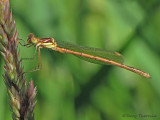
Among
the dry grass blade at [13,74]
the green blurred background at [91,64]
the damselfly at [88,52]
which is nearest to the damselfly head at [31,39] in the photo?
the damselfly at [88,52]

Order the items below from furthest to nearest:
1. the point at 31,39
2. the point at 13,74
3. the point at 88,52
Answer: the point at 88,52
the point at 31,39
the point at 13,74

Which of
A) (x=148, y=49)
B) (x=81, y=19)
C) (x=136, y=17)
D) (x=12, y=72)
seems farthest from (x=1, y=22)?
(x=136, y=17)

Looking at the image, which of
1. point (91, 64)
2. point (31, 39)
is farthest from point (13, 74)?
point (91, 64)

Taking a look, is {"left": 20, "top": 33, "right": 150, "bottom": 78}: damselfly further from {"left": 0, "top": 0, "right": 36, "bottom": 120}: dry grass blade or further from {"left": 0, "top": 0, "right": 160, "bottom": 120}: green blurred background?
{"left": 0, "top": 0, "right": 36, "bottom": 120}: dry grass blade

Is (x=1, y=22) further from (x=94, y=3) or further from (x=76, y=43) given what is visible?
(x=94, y=3)

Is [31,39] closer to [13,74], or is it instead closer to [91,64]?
[91,64]

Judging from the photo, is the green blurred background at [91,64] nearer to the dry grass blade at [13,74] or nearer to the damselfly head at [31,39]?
the damselfly head at [31,39]

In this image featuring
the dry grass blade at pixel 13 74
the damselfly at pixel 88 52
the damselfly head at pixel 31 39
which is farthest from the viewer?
the damselfly at pixel 88 52
